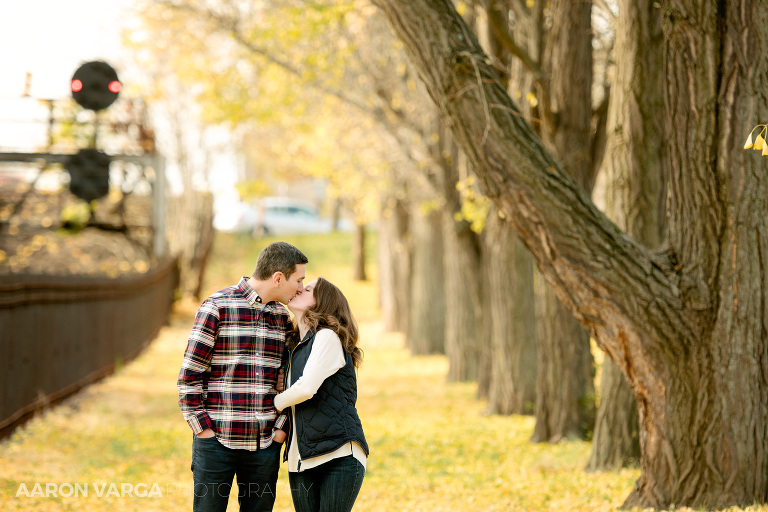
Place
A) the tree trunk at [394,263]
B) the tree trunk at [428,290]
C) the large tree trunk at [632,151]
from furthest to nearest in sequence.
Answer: the tree trunk at [394,263] < the tree trunk at [428,290] < the large tree trunk at [632,151]

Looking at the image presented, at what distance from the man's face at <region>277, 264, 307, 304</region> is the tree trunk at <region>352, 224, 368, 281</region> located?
1271 inches

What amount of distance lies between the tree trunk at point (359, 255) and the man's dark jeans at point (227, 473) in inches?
1274

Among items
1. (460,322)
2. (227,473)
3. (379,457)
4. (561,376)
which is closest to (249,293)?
(227,473)

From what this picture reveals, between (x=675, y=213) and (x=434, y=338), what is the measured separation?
1518 cm

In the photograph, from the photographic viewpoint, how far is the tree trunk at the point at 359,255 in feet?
121

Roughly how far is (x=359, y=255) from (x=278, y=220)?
11632 millimetres

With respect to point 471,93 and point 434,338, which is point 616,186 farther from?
point 434,338

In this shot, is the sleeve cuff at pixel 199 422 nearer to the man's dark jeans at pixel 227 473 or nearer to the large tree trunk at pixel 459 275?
the man's dark jeans at pixel 227 473

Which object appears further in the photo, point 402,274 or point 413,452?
point 402,274

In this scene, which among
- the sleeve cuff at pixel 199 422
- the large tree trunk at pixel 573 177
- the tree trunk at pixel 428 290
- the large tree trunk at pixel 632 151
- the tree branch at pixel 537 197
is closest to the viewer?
the sleeve cuff at pixel 199 422

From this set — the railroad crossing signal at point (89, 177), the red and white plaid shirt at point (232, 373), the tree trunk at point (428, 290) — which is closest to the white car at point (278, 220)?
the tree trunk at point (428, 290)

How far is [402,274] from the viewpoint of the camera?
24953 millimetres

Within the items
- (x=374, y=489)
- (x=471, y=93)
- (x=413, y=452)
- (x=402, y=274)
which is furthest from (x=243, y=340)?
(x=402, y=274)

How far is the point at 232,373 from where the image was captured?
4.41 meters
